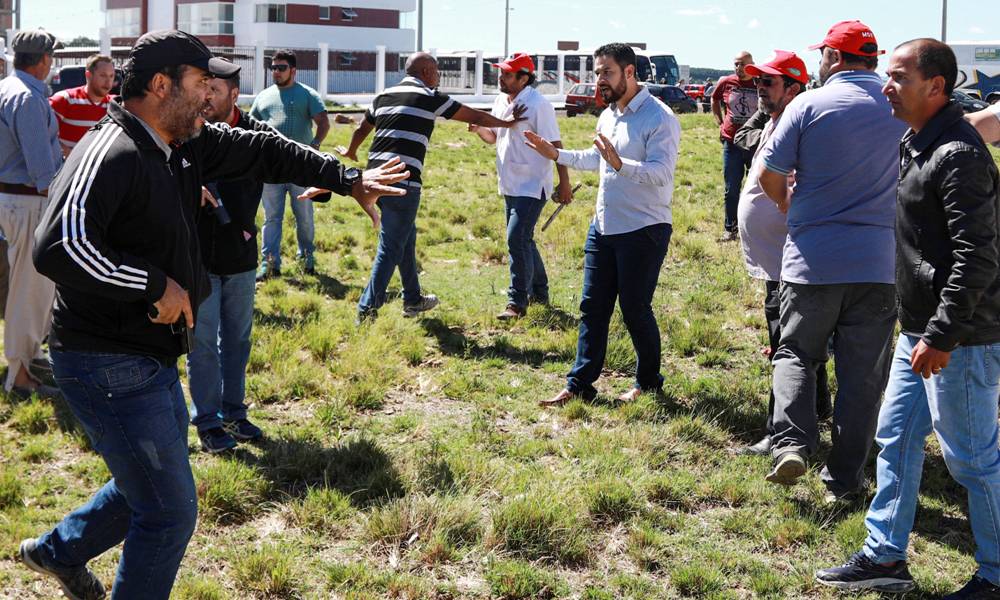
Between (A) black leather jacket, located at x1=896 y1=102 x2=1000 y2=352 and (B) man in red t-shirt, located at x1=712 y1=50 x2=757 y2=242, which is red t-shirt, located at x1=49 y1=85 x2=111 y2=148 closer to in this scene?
(A) black leather jacket, located at x1=896 y1=102 x2=1000 y2=352

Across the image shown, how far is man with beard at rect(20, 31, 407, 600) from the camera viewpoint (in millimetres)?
3404

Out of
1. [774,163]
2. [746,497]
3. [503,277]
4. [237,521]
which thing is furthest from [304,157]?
[503,277]

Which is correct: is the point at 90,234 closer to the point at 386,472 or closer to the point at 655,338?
the point at 386,472

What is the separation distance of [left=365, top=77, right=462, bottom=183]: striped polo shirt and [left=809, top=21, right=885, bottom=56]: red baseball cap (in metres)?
3.88

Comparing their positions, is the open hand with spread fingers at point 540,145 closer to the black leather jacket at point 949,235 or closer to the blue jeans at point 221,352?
the blue jeans at point 221,352

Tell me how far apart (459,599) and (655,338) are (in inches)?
119

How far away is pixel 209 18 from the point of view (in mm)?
68188

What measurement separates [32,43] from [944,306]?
5.61 m

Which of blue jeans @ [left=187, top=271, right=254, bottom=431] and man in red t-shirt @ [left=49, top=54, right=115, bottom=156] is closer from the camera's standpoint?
blue jeans @ [left=187, top=271, right=254, bottom=431]

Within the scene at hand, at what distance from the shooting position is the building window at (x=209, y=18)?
67.6 m

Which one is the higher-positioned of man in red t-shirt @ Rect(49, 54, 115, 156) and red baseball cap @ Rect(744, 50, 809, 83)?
red baseball cap @ Rect(744, 50, 809, 83)

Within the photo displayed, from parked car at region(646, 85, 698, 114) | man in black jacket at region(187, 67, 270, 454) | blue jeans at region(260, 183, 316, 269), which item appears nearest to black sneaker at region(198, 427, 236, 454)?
man in black jacket at region(187, 67, 270, 454)

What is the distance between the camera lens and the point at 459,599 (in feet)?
14.7

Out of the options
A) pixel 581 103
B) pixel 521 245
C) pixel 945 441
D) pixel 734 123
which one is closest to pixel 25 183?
pixel 521 245
